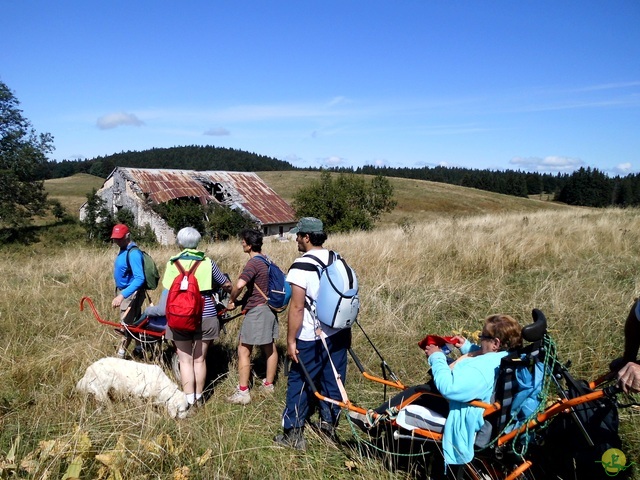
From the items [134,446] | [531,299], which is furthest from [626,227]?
[134,446]

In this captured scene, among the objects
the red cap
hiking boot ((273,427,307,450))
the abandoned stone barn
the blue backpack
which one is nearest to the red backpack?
the blue backpack

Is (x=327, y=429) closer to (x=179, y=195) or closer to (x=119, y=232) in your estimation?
(x=119, y=232)

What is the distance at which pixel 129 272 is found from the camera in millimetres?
5105

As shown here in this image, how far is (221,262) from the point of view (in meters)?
9.73

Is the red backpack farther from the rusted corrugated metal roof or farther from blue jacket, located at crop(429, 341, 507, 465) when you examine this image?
the rusted corrugated metal roof

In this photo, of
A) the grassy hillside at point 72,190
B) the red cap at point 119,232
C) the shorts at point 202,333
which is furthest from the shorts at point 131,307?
the grassy hillside at point 72,190

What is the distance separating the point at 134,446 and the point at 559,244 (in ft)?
29.7

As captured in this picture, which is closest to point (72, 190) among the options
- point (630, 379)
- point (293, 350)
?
point (293, 350)

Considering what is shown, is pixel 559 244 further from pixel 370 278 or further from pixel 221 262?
pixel 221 262

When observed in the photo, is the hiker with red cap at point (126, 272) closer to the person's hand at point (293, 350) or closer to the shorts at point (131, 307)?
the shorts at point (131, 307)

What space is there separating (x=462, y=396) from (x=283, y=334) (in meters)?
3.53

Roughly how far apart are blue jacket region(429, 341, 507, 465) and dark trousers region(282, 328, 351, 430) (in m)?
1.06

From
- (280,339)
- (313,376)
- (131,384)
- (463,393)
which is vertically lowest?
(280,339)

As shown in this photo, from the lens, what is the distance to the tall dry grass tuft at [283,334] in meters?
2.96
